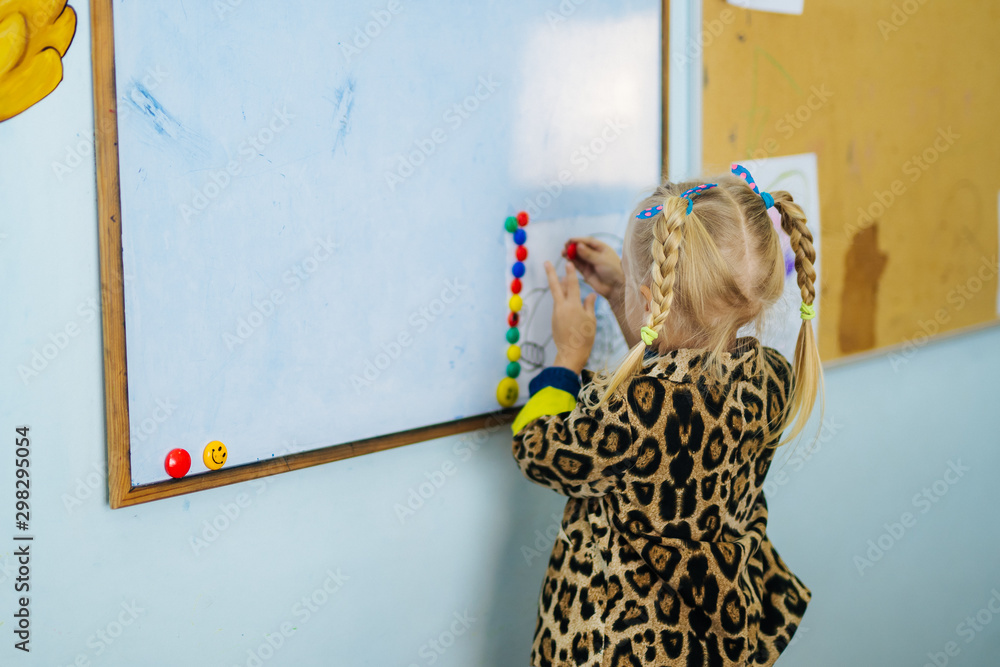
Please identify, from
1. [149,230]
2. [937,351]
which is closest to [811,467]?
[937,351]

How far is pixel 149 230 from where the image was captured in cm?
74

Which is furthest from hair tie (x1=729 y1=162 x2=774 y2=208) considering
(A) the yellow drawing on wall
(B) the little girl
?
(A) the yellow drawing on wall

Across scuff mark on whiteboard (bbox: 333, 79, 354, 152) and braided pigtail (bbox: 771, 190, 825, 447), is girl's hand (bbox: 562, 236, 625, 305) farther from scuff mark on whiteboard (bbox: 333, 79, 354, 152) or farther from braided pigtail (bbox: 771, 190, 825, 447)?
scuff mark on whiteboard (bbox: 333, 79, 354, 152)

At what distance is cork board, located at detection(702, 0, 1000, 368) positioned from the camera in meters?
1.29

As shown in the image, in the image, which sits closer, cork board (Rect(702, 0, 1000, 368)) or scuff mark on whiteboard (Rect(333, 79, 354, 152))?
scuff mark on whiteboard (Rect(333, 79, 354, 152))

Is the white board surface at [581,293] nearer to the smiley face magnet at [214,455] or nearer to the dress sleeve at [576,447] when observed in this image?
the dress sleeve at [576,447]

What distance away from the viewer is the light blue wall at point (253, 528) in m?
0.69

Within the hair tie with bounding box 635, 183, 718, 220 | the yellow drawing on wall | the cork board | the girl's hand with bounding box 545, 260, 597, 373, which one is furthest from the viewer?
the cork board

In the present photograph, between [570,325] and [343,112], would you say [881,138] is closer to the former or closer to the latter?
[570,325]

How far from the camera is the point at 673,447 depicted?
2.77 ft

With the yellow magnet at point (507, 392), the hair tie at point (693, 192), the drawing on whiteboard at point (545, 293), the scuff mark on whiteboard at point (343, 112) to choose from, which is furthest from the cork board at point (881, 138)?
the scuff mark on whiteboard at point (343, 112)

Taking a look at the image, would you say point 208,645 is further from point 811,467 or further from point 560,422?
point 811,467

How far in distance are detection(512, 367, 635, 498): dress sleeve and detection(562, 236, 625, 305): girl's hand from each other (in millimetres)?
249

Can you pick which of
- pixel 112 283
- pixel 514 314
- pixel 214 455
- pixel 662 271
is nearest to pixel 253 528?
pixel 214 455
